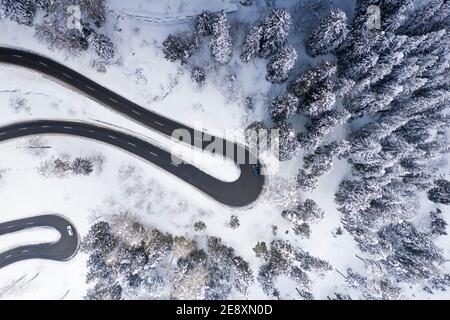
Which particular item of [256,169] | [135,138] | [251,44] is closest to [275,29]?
[251,44]

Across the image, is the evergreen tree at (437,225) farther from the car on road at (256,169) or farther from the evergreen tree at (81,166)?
the evergreen tree at (81,166)

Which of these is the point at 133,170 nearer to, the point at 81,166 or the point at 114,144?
the point at 114,144

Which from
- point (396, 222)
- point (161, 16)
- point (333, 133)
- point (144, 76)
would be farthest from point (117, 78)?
point (396, 222)

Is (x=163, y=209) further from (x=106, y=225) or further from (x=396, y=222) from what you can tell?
(x=396, y=222)

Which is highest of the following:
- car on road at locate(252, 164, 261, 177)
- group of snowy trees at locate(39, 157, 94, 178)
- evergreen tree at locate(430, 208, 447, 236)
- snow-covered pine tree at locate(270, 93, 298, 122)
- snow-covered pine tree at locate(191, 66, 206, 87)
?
snow-covered pine tree at locate(191, 66, 206, 87)

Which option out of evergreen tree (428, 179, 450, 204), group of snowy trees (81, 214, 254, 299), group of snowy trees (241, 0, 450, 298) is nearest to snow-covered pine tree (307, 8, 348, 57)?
group of snowy trees (241, 0, 450, 298)

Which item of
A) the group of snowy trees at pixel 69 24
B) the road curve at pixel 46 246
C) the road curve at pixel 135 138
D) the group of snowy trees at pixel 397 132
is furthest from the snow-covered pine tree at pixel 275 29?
the road curve at pixel 46 246

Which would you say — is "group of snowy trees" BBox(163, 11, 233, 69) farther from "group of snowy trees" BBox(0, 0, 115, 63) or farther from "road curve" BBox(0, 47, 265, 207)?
"road curve" BBox(0, 47, 265, 207)
